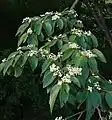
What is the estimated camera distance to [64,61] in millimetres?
1553

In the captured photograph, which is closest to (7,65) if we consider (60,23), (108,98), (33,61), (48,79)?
(33,61)

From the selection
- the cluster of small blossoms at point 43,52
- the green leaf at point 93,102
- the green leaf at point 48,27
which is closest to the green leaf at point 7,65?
the cluster of small blossoms at point 43,52

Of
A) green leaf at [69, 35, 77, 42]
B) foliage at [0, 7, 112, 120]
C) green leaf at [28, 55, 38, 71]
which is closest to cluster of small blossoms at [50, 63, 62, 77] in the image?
foliage at [0, 7, 112, 120]

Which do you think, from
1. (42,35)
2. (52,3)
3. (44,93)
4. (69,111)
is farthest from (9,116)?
(42,35)

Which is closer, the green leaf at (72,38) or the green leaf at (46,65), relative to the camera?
the green leaf at (46,65)

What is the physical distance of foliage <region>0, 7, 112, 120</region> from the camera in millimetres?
1412

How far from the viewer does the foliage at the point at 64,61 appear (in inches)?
55.6

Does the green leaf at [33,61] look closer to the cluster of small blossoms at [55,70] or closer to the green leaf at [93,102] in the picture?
the cluster of small blossoms at [55,70]

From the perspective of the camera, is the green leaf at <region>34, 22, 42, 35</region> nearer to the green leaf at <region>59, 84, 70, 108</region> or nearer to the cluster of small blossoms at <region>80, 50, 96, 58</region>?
the cluster of small blossoms at <region>80, 50, 96, 58</region>

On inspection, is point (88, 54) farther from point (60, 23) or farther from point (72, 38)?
point (60, 23)

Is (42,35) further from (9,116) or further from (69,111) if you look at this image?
(9,116)

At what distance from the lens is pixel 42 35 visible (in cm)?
175

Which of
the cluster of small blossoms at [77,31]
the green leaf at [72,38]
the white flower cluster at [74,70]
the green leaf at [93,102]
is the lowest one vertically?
the green leaf at [93,102]

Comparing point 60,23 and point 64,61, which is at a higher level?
point 60,23
